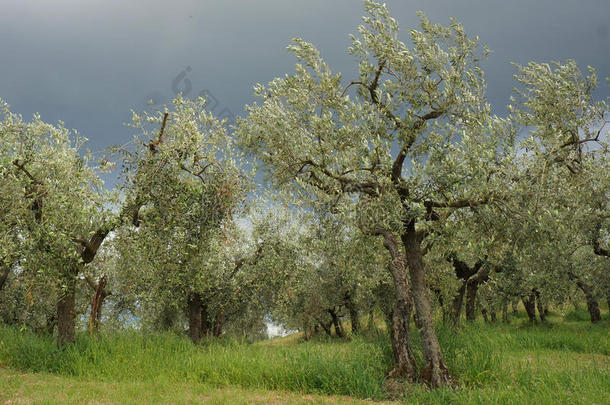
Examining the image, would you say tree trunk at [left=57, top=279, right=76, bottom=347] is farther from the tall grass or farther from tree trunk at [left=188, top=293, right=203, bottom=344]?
tree trunk at [left=188, top=293, right=203, bottom=344]

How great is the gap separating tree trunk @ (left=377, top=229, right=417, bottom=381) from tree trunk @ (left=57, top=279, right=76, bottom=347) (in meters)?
14.5

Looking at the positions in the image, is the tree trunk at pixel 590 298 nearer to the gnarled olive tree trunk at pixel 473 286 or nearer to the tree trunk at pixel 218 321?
the gnarled olive tree trunk at pixel 473 286

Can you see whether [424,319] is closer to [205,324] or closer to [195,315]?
[195,315]

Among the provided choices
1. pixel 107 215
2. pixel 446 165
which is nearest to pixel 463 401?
pixel 446 165

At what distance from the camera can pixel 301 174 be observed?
1714 cm

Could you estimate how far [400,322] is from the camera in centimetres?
1527

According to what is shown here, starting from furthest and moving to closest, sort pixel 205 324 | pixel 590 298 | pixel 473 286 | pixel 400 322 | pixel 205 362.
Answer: pixel 590 298, pixel 205 324, pixel 473 286, pixel 205 362, pixel 400 322

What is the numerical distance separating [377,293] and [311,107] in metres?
23.5

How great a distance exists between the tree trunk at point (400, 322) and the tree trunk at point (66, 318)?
1455 cm

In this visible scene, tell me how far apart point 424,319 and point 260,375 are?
20.3 feet

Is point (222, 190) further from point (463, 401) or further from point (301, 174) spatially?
point (463, 401)

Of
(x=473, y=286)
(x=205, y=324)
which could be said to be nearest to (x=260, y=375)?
(x=473, y=286)

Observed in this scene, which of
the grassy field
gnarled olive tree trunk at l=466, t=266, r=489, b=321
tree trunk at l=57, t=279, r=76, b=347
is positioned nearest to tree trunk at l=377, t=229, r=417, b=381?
the grassy field

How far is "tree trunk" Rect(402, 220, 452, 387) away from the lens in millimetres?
14376
